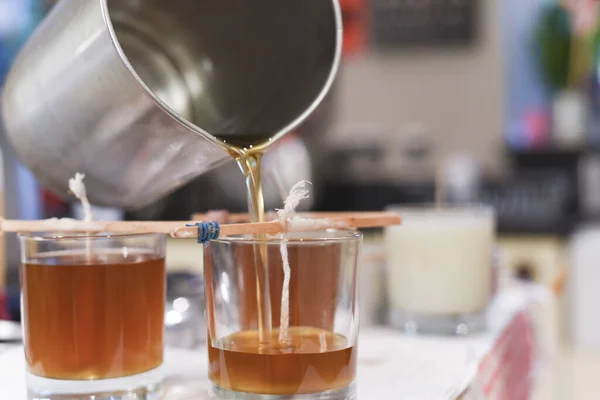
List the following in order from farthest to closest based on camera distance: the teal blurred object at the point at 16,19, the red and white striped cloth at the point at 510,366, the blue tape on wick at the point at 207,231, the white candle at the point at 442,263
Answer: the teal blurred object at the point at 16,19
the white candle at the point at 442,263
the red and white striped cloth at the point at 510,366
the blue tape on wick at the point at 207,231

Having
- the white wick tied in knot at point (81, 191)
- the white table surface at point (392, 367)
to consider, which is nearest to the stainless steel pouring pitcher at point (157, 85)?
the white wick tied in knot at point (81, 191)

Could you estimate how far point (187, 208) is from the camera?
109 inches

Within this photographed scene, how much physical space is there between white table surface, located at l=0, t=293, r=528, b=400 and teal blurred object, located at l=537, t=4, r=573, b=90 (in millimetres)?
2581

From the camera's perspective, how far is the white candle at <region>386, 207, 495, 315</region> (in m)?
0.89

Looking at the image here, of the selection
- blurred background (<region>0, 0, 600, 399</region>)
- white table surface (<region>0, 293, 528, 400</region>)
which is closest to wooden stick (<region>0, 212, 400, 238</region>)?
white table surface (<region>0, 293, 528, 400</region>)

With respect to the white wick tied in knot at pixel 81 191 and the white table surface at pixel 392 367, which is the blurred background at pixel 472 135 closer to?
the white table surface at pixel 392 367

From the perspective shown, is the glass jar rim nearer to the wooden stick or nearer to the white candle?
the wooden stick

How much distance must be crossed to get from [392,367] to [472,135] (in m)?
2.78

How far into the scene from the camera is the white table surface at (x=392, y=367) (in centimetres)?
62

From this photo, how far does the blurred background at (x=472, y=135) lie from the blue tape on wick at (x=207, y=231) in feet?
6.88

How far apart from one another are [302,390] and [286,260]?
0.32 ft

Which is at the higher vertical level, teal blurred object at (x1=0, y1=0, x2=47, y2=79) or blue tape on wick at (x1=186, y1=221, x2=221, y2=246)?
teal blurred object at (x1=0, y1=0, x2=47, y2=79)

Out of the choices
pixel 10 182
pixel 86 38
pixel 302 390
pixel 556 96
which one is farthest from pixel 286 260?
pixel 556 96

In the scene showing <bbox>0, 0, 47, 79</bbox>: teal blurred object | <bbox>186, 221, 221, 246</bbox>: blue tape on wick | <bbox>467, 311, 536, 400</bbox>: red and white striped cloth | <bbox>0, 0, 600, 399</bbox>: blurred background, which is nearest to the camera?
<bbox>186, 221, 221, 246</bbox>: blue tape on wick
